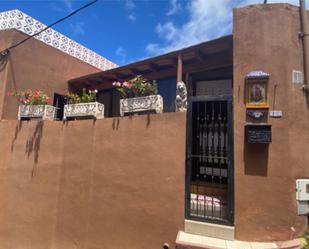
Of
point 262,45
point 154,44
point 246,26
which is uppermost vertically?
point 154,44

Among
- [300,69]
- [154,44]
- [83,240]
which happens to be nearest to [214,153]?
[300,69]

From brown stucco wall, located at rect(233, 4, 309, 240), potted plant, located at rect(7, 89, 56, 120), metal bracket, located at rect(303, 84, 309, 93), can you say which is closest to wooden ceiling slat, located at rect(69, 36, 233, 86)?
brown stucco wall, located at rect(233, 4, 309, 240)

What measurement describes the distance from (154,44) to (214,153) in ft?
17.5

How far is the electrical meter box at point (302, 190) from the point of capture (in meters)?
4.48

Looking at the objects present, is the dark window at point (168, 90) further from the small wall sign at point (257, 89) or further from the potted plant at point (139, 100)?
the small wall sign at point (257, 89)

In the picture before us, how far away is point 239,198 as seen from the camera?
462cm

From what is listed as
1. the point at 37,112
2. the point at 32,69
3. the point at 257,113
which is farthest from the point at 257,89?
the point at 32,69

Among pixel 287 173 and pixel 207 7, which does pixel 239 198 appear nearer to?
pixel 287 173

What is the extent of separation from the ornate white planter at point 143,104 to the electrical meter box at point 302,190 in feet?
10.2

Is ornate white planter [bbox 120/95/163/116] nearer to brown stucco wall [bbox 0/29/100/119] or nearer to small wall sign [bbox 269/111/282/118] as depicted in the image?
small wall sign [bbox 269/111/282/118]

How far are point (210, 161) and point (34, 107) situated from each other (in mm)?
5358

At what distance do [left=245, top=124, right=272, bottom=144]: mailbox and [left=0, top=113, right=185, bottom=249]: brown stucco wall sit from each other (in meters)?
1.34

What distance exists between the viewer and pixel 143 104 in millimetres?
5926

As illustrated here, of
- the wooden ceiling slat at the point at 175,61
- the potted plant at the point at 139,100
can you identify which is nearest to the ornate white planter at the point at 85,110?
the potted plant at the point at 139,100
